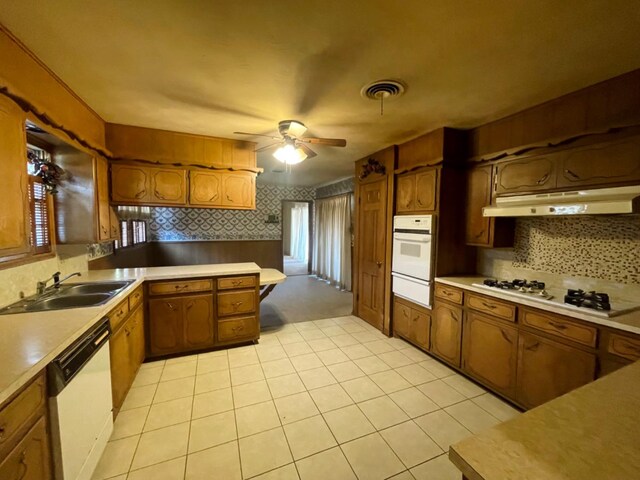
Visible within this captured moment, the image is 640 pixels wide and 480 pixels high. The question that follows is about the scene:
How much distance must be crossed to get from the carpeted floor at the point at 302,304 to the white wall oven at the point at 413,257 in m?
1.40

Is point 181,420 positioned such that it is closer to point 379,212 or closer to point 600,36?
point 379,212

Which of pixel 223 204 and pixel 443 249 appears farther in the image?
pixel 223 204

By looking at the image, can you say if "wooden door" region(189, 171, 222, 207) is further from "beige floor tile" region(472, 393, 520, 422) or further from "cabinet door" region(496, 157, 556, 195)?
"beige floor tile" region(472, 393, 520, 422)

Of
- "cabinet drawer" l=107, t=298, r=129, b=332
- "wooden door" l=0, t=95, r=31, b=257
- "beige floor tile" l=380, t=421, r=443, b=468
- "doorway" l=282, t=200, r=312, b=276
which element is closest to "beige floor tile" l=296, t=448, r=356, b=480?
"beige floor tile" l=380, t=421, r=443, b=468

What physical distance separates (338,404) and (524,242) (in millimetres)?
2231

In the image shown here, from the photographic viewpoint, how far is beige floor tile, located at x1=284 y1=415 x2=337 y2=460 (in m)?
1.74

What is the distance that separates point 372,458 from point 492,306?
149 cm

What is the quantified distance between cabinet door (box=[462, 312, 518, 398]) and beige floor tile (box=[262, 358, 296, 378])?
166 cm

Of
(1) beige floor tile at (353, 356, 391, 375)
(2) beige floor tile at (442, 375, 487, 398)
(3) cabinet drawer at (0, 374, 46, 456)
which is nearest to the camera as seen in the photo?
(3) cabinet drawer at (0, 374, 46, 456)

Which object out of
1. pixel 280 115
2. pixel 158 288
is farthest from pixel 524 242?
pixel 158 288

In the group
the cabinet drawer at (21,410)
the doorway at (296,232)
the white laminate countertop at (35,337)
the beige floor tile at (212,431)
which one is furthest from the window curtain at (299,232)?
the cabinet drawer at (21,410)

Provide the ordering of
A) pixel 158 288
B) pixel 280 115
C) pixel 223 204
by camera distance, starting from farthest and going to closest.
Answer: pixel 223 204, pixel 158 288, pixel 280 115

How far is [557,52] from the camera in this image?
1.53 m

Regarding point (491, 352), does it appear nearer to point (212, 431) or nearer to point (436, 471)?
point (436, 471)
